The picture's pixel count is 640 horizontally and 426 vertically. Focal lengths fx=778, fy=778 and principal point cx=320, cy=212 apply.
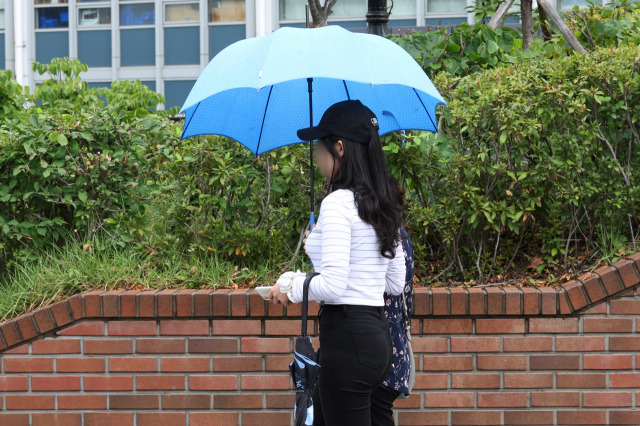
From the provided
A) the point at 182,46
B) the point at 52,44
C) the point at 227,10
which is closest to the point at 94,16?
the point at 52,44

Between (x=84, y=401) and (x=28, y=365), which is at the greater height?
(x=28, y=365)

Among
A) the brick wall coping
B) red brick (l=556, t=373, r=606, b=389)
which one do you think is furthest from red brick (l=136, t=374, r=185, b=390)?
red brick (l=556, t=373, r=606, b=389)

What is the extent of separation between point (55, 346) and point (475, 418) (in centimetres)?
245

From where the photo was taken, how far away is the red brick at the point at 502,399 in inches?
173

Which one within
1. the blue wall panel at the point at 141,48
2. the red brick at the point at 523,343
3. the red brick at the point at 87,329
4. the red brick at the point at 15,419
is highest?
the blue wall panel at the point at 141,48

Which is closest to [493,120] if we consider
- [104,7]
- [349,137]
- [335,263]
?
[349,137]

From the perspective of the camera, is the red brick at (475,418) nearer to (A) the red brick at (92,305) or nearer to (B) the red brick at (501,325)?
(B) the red brick at (501,325)

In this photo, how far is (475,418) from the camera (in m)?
4.41

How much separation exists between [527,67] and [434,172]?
3.10 ft

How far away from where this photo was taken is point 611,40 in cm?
616

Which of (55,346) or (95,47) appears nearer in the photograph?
(55,346)

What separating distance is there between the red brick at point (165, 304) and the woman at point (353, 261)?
1.49 m

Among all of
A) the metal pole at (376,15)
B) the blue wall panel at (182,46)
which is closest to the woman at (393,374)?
the metal pole at (376,15)

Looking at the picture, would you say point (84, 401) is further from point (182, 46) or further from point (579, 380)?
point (182, 46)
